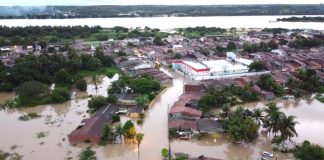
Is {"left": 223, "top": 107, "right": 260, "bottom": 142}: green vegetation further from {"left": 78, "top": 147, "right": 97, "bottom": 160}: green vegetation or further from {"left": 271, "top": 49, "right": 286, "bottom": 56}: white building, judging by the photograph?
{"left": 271, "top": 49, "right": 286, "bottom": 56}: white building

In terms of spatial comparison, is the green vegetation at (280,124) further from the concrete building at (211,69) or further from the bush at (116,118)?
the concrete building at (211,69)

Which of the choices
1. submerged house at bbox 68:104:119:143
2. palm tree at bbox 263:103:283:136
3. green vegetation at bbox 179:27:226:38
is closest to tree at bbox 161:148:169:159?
submerged house at bbox 68:104:119:143

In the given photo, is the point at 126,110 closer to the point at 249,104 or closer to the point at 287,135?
the point at 249,104

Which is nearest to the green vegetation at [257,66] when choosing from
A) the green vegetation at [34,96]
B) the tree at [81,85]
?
the tree at [81,85]

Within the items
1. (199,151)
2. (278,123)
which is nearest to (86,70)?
(199,151)

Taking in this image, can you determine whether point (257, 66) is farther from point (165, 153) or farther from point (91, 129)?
point (165, 153)

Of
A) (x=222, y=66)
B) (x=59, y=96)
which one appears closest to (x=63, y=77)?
(x=59, y=96)
